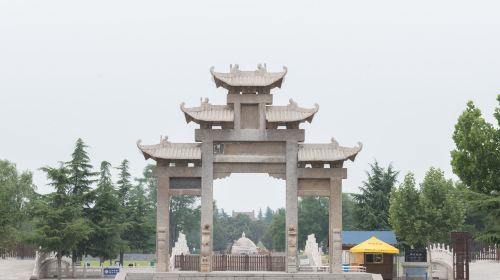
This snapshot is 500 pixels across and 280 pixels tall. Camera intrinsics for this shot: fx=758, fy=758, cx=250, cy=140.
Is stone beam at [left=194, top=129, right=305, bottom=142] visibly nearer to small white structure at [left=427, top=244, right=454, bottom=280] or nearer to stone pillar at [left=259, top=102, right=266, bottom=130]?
stone pillar at [left=259, top=102, right=266, bottom=130]

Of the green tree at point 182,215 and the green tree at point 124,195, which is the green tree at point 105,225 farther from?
the green tree at point 182,215

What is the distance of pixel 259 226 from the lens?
425 feet

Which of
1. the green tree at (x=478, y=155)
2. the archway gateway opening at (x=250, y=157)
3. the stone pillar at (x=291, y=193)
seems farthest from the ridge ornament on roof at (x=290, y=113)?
the green tree at (x=478, y=155)

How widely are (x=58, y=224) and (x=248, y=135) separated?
12.1 m

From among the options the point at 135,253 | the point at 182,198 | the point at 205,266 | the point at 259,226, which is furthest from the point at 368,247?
the point at 259,226

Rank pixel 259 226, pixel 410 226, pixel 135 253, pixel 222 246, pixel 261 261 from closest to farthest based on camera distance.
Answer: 1. pixel 261 261
2. pixel 410 226
3. pixel 135 253
4. pixel 222 246
5. pixel 259 226

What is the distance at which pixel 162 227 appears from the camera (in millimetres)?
30297

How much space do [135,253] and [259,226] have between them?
227ft

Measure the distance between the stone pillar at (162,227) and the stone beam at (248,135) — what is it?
2.37m

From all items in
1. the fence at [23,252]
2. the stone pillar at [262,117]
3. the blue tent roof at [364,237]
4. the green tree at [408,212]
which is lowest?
the fence at [23,252]

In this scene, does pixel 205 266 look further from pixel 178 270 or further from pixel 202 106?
pixel 202 106

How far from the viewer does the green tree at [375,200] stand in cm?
5538

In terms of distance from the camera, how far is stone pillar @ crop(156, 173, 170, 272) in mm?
29992

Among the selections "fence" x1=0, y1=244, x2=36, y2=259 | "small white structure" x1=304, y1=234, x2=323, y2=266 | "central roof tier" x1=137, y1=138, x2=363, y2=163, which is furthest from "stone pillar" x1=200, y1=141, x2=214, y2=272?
"fence" x1=0, y1=244, x2=36, y2=259
